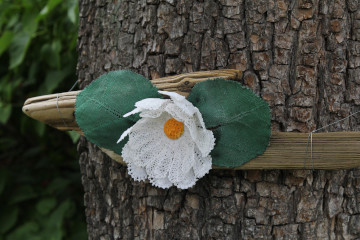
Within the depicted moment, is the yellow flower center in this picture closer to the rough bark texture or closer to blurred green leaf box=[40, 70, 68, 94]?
the rough bark texture

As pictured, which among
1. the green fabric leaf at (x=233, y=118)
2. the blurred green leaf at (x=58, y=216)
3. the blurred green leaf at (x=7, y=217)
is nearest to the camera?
the green fabric leaf at (x=233, y=118)

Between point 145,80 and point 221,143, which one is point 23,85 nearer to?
point 145,80

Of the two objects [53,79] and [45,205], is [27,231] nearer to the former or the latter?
[45,205]

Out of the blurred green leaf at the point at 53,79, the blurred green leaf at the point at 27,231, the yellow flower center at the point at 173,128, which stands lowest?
the blurred green leaf at the point at 27,231

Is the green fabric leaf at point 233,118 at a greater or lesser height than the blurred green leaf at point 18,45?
lesser

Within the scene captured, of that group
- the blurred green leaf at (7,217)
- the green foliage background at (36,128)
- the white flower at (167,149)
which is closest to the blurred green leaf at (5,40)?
the green foliage background at (36,128)

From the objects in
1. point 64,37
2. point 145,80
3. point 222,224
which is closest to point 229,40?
point 145,80

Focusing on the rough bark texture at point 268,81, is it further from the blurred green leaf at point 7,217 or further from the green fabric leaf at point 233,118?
the blurred green leaf at point 7,217

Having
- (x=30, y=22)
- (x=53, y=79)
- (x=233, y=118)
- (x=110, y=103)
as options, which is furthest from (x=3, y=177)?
(x=233, y=118)
